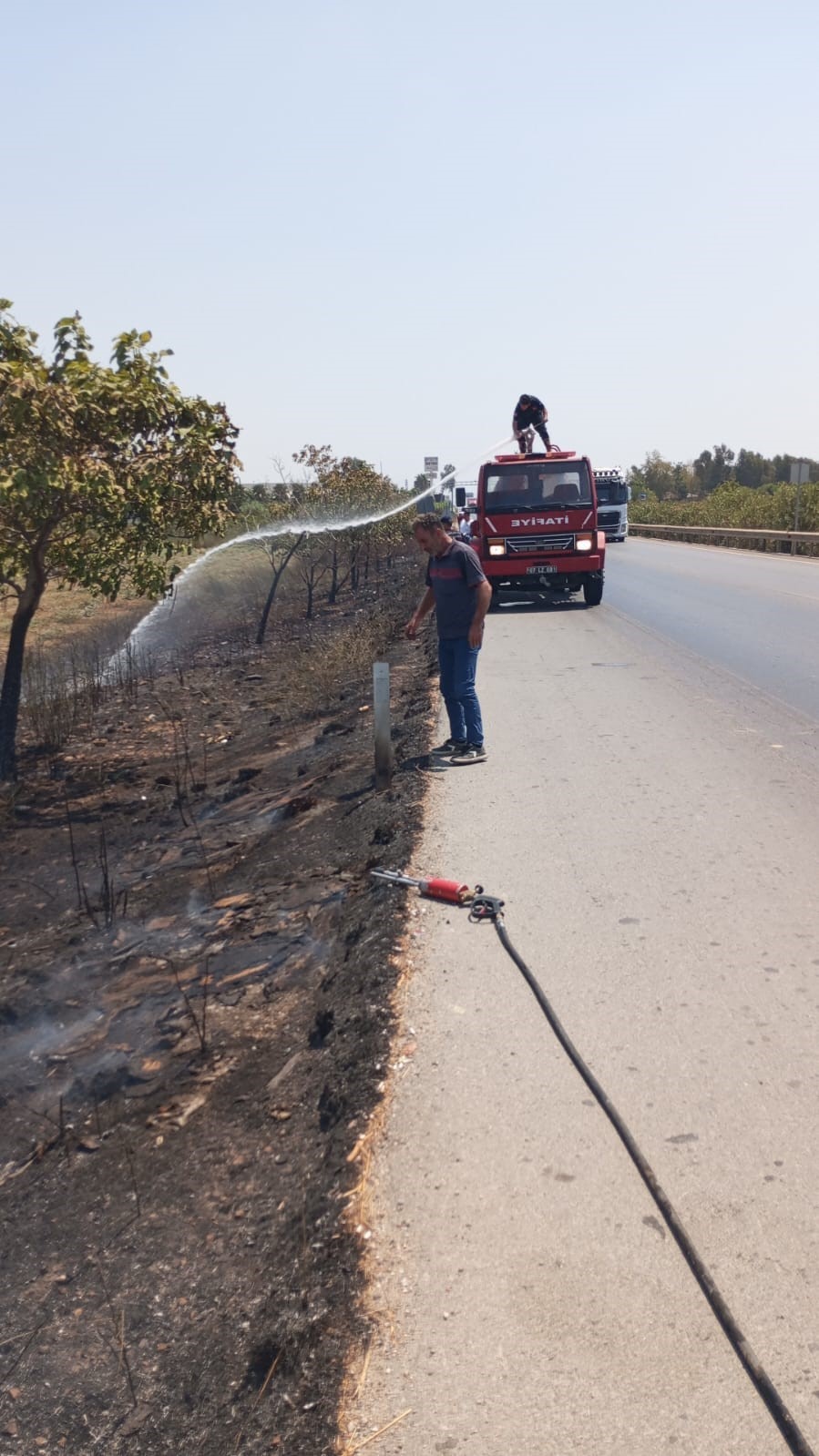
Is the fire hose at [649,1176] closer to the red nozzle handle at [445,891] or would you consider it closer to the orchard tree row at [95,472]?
the red nozzle handle at [445,891]

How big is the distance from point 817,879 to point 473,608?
11.7 feet

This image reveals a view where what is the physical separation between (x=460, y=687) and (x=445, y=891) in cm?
328

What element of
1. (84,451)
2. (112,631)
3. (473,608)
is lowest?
(112,631)

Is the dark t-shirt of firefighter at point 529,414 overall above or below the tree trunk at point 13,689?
above

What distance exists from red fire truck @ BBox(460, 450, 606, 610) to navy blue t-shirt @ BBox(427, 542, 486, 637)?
1183 cm

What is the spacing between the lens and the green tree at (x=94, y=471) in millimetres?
11719

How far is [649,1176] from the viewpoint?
3641 mm

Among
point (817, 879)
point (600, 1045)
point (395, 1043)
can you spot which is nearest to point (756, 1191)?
point (600, 1045)

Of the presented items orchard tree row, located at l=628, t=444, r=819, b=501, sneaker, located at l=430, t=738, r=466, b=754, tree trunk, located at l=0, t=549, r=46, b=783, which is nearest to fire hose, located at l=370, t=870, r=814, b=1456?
sneaker, located at l=430, t=738, r=466, b=754

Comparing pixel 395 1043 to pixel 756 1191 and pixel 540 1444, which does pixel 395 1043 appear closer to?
pixel 756 1191

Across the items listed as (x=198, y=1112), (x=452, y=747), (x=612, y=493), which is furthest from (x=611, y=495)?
(x=198, y=1112)

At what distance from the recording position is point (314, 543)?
113 ft

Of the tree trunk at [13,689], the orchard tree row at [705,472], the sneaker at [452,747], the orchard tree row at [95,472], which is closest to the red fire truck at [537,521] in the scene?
the orchard tree row at [95,472]

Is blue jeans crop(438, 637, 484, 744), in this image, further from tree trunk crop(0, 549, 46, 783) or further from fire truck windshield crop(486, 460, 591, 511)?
fire truck windshield crop(486, 460, 591, 511)
